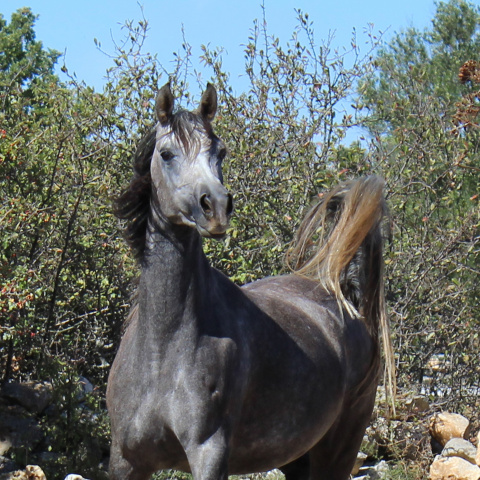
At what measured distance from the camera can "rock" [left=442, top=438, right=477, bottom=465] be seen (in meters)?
6.27

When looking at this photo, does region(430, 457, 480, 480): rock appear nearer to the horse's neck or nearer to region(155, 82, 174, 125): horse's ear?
the horse's neck

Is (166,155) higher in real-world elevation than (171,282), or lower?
higher

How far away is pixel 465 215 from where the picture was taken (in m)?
6.74

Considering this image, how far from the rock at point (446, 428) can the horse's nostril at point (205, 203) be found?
4.48m

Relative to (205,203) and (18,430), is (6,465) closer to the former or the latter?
(18,430)

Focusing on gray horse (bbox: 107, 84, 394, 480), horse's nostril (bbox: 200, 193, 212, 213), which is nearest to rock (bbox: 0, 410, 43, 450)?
gray horse (bbox: 107, 84, 394, 480)

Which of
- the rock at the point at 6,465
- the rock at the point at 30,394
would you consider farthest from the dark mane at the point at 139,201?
the rock at the point at 30,394

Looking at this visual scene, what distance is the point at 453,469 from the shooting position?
19.6ft

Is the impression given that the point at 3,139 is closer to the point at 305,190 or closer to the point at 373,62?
the point at 305,190

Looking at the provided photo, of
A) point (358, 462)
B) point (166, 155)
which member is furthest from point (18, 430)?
point (166, 155)

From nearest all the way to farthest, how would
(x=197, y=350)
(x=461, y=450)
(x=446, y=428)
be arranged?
(x=197, y=350), (x=461, y=450), (x=446, y=428)

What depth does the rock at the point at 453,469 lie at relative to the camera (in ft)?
19.4

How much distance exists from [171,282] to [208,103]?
2.42 feet

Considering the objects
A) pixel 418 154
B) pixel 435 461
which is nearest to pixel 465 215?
pixel 418 154
